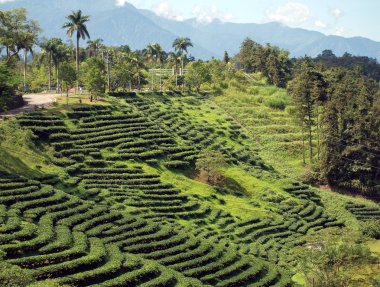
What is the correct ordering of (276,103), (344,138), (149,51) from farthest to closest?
(149,51), (276,103), (344,138)

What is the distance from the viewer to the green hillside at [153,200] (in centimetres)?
4344

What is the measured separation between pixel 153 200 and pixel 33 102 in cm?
3783

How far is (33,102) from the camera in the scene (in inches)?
3531

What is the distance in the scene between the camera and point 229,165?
292 feet

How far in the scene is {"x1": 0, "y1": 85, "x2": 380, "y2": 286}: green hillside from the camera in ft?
143

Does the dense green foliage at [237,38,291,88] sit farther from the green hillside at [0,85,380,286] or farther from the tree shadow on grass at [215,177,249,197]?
the tree shadow on grass at [215,177,249,197]

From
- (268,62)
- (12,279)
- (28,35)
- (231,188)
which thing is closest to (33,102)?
(28,35)

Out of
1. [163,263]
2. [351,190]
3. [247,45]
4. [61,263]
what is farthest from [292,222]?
[247,45]

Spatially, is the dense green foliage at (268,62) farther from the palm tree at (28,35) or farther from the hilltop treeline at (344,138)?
the palm tree at (28,35)

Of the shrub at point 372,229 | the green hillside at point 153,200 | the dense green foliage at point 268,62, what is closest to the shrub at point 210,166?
the green hillside at point 153,200

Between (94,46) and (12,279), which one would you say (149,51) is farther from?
(12,279)

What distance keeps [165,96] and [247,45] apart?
73700 millimetres

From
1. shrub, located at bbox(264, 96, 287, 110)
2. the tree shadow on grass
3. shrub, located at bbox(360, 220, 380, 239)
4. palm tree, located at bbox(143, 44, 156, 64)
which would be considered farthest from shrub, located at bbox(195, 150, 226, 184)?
palm tree, located at bbox(143, 44, 156, 64)

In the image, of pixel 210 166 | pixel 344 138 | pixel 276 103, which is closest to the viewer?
pixel 210 166
